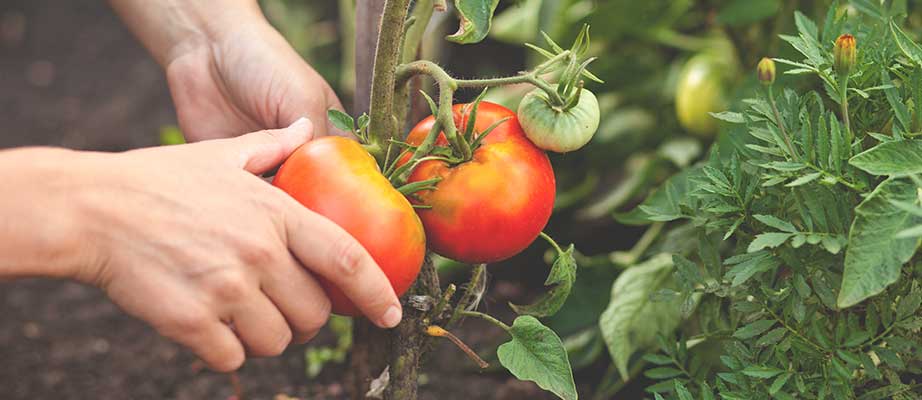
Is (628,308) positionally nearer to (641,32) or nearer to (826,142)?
(826,142)

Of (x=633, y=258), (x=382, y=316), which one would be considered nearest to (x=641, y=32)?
(x=633, y=258)

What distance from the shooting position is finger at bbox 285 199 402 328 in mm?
777

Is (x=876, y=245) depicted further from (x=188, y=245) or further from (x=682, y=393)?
(x=188, y=245)

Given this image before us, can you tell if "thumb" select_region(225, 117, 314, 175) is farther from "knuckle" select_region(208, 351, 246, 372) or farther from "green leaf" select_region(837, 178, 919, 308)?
"green leaf" select_region(837, 178, 919, 308)

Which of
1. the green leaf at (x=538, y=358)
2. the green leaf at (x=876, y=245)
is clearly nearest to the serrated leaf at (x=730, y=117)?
the green leaf at (x=876, y=245)

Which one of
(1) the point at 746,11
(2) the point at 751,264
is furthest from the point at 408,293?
(1) the point at 746,11

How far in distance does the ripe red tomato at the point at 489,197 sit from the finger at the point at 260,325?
0.16 meters

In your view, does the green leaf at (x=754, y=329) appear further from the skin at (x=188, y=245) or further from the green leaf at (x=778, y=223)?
the skin at (x=188, y=245)

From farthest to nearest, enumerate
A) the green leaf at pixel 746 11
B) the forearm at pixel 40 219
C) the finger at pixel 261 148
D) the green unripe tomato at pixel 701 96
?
the green unripe tomato at pixel 701 96 → the green leaf at pixel 746 11 → the finger at pixel 261 148 → the forearm at pixel 40 219

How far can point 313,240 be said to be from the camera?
780 mm

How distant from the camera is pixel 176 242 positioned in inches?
30.2

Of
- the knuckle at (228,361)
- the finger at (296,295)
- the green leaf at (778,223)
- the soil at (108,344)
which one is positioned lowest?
the soil at (108,344)

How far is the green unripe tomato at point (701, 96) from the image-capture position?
160 cm

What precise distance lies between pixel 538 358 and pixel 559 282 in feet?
0.26
